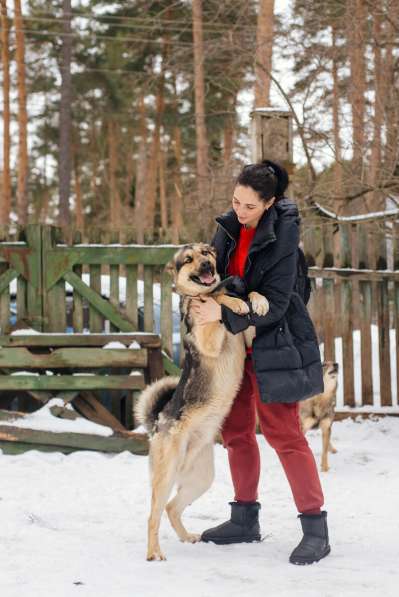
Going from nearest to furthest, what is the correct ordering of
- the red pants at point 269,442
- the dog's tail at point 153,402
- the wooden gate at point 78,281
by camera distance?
1. the red pants at point 269,442
2. the dog's tail at point 153,402
3. the wooden gate at point 78,281

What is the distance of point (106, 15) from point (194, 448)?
811 inches

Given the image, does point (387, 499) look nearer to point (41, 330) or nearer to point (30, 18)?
point (41, 330)

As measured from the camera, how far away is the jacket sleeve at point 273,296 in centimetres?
336

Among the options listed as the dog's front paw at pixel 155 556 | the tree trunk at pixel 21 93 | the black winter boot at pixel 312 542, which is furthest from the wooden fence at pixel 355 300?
the tree trunk at pixel 21 93

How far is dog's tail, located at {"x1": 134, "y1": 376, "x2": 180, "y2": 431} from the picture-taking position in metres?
3.77

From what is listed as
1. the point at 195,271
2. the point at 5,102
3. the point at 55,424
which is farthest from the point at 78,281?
the point at 5,102

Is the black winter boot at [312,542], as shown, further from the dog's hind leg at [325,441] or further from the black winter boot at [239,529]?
the dog's hind leg at [325,441]

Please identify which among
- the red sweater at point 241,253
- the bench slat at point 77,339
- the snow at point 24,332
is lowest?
the bench slat at point 77,339

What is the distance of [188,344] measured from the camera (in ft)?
12.3

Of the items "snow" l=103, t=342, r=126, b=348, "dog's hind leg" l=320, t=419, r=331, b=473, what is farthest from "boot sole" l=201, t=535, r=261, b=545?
"snow" l=103, t=342, r=126, b=348

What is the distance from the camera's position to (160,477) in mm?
3475

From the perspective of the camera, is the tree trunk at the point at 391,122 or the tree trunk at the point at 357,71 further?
the tree trunk at the point at 357,71

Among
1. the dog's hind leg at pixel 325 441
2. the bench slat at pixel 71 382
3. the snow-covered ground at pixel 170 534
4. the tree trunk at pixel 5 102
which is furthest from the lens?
the tree trunk at pixel 5 102

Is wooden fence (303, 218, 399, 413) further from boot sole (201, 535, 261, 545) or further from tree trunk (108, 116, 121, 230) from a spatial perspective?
tree trunk (108, 116, 121, 230)
